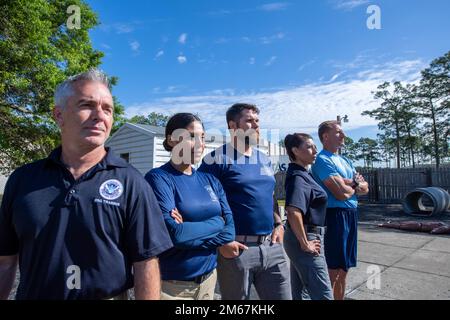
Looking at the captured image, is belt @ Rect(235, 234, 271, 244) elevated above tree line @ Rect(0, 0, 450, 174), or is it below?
below

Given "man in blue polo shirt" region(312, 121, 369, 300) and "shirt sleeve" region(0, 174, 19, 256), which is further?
"man in blue polo shirt" region(312, 121, 369, 300)

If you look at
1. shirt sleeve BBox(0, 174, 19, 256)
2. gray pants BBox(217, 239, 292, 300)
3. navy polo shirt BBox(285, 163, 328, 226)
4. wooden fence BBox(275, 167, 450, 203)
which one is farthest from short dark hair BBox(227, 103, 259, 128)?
wooden fence BBox(275, 167, 450, 203)

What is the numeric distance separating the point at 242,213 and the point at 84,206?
58.6 inches

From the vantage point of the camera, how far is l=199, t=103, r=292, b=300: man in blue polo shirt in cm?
253

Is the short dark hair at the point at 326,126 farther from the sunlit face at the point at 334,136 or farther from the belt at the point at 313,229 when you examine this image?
the belt at the point at 313,229

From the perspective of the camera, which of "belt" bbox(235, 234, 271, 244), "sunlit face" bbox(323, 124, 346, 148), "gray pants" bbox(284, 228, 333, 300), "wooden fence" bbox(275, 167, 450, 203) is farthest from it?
"wooden fence" bbox(275, 167, 450, 203)

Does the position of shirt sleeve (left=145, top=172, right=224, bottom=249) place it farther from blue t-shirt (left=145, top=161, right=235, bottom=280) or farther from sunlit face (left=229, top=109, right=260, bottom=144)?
sunlit face (left=229, top=109, right=260, bottom=144)

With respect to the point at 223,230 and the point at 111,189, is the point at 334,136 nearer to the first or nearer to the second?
the point at 223,230

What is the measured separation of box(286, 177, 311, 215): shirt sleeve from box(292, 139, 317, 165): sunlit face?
27 centimetres

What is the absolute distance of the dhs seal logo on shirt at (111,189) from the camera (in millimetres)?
1469

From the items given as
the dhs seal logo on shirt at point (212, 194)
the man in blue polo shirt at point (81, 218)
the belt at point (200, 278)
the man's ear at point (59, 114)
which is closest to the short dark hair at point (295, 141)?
the dhs seal logo on shirt at point (212, 194)

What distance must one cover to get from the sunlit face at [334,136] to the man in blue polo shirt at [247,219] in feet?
3.32

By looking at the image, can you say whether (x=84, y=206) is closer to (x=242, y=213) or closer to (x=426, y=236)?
(x=242, y=213)
